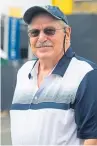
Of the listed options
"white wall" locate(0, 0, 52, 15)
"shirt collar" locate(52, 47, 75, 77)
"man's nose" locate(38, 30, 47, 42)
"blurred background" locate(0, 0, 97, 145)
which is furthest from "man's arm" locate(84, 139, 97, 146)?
"white wall" locate(0, 0, 52, 15)

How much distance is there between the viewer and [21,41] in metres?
2.58

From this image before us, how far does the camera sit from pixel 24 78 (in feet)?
4.34

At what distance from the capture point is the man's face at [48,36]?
119 cm

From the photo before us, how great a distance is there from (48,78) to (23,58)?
1.38m

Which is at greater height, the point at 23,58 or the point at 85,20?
the point at 85,20

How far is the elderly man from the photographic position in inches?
44.4

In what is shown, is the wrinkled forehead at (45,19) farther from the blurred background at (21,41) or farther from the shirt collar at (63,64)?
the blurred background at (21,41)

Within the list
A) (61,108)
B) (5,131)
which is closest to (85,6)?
(5,131)

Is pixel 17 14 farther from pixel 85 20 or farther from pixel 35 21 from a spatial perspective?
pixel 35 21

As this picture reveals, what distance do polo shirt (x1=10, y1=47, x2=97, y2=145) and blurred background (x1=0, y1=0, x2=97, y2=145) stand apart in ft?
3.44

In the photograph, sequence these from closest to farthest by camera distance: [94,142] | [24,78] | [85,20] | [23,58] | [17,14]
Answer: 1. [94,142]
2. [24,78]
3. [85,20]
4. [23,58]
5. [17,14]

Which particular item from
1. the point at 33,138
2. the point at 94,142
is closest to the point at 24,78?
the point at 33,138

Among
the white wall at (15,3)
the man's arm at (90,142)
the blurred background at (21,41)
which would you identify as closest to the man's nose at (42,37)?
the man's arm at (90,142)

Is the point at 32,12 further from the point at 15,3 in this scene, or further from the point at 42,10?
the point at 15,3
